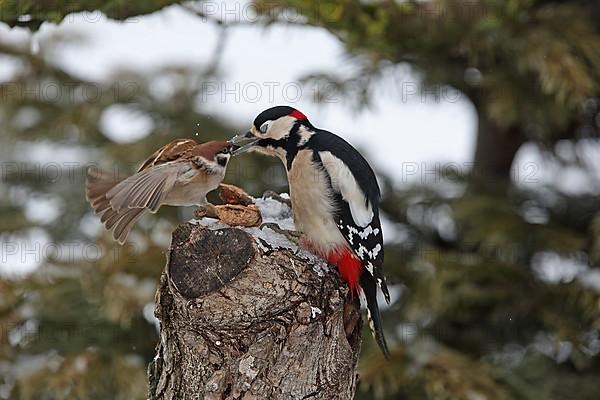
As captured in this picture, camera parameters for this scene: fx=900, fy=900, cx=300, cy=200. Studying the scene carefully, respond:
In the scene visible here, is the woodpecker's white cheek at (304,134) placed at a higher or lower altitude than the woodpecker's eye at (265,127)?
lower

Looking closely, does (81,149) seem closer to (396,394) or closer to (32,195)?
(32,195)

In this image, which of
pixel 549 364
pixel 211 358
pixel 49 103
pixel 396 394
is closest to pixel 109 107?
pixel 49 103

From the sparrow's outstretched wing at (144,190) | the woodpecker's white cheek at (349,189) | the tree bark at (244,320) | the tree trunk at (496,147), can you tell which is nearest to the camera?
the tree bark at (244,320)

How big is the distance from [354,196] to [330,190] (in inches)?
1.9

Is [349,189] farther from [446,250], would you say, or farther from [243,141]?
[446,250]

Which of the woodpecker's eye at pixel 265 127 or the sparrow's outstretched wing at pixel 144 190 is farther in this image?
the woodpecker's eye at pixel 265 127

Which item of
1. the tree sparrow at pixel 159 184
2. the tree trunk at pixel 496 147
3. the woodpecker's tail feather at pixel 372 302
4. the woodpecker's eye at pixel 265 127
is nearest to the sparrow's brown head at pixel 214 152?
the tree sparrow at pixel 159 184

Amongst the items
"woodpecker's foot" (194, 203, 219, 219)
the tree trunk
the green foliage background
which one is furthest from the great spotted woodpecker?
the tree trunk

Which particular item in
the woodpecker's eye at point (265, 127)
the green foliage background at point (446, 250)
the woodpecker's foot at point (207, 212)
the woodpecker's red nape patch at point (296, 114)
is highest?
the woodpecker's red nape patch at point (296, 114)

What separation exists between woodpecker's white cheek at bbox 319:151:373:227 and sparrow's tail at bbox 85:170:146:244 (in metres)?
0.39

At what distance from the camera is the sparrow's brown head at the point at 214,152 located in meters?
1.64

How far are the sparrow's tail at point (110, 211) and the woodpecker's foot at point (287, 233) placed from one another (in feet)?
0.74

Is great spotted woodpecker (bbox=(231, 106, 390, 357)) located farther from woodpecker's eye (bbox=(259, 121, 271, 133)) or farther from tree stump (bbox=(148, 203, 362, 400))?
tree stump (bbox=(148, 203, 362, 400))

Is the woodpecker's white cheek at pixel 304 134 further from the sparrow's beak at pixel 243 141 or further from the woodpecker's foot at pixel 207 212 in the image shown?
the woodpecker's foot at pixel 207 212
